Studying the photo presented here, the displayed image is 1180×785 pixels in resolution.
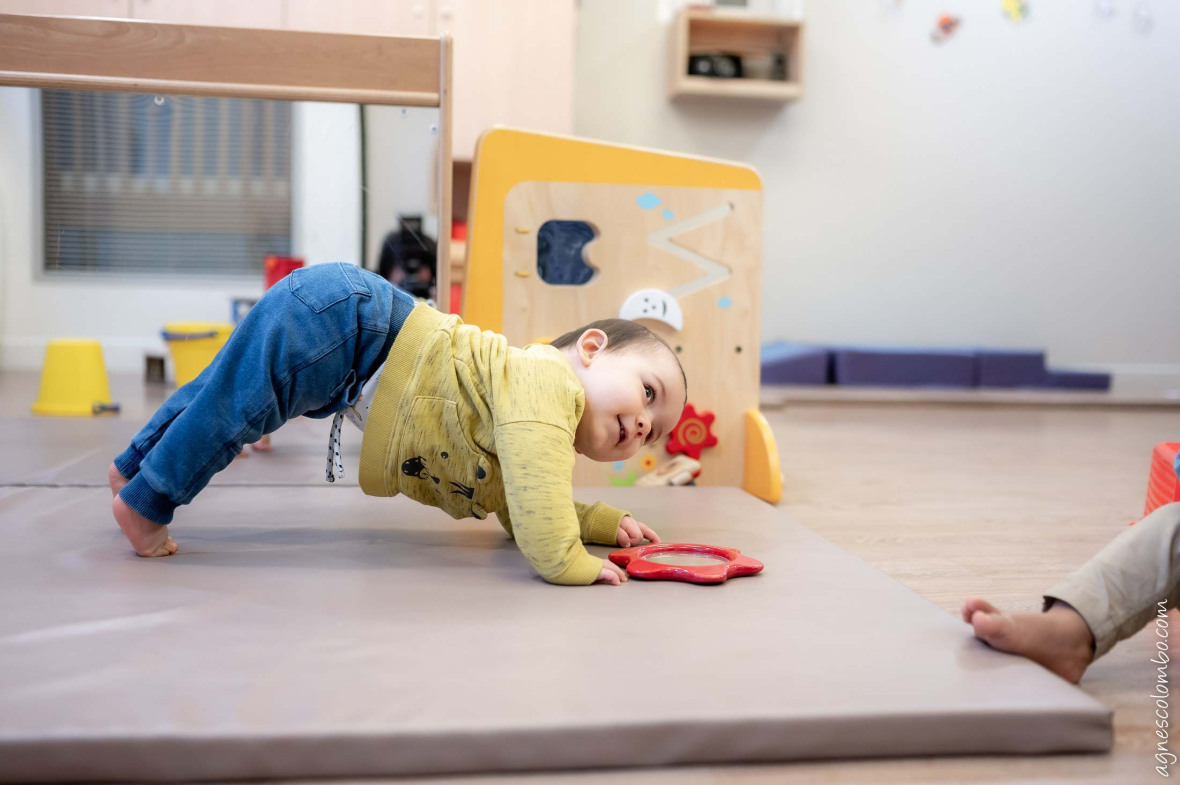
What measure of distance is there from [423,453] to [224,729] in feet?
1.64

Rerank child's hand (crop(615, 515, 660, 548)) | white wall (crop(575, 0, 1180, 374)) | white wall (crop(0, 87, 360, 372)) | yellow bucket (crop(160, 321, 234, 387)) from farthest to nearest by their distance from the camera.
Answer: white wall (crop(575, 0, 1180, 374))
white wall (crop(0, 87, 360, 372))
yellow bucket (crop(160, 321, 234, 387))
child's hand (crop(615, 515, 660, 548))

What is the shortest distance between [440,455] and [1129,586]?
0.73 metres

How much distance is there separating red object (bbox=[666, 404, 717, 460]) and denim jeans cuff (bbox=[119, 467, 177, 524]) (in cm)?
94

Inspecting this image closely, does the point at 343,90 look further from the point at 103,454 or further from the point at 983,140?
the point at 983,140

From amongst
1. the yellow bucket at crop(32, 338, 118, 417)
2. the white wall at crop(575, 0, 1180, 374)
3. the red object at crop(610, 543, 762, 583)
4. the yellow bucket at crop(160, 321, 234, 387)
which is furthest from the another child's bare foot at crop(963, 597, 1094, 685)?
the white wall at crop(575, 0, 1180, 374)

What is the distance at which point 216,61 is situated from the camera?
62.9 inches

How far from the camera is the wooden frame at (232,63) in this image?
5.15ft

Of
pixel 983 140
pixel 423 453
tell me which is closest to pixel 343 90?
pixel 423 453

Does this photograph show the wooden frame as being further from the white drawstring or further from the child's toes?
the child's toes

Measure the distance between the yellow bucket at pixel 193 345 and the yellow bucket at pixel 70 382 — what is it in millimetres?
238

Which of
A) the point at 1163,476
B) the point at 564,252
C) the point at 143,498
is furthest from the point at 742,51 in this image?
the point at 143,498

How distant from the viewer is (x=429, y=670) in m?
0.79

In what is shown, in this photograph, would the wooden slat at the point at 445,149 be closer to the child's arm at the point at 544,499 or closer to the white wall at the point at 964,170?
the child's arm at the point at 544,499

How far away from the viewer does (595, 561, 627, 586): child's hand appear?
105cm
